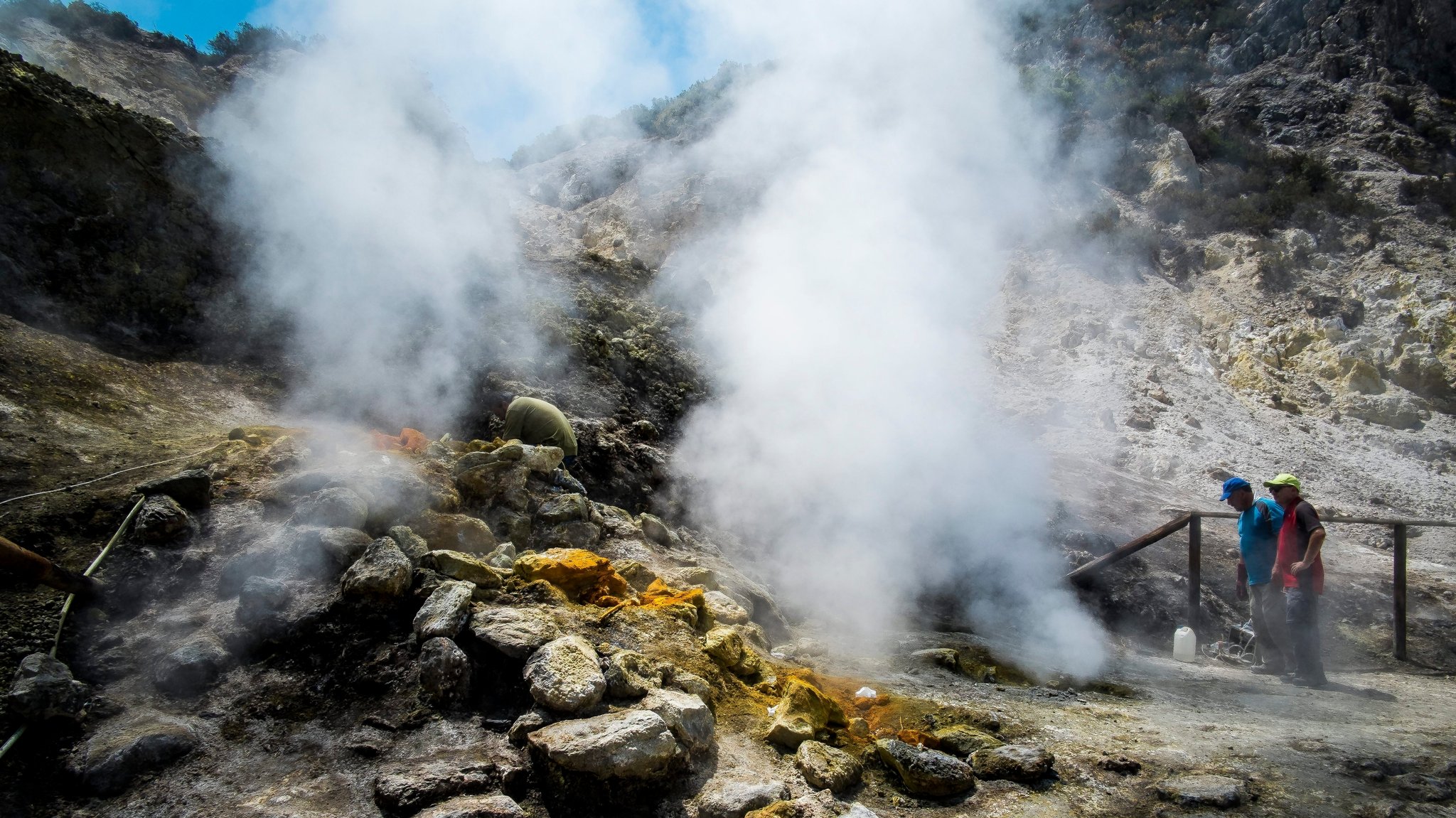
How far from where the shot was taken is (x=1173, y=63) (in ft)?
56.6

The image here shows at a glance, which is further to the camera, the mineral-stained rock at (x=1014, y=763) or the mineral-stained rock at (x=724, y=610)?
the mineral-stained rock at (x=724, y=610)

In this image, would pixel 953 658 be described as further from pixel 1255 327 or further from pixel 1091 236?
pixel 1091 236

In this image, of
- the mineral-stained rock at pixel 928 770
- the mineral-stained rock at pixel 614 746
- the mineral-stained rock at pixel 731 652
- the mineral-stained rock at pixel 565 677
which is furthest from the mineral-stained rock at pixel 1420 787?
the mineral-stained rock at pixel 565 677

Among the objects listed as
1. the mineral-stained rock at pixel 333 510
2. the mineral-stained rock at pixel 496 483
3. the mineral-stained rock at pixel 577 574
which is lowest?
the mineral-stained rock at pixel 577 574

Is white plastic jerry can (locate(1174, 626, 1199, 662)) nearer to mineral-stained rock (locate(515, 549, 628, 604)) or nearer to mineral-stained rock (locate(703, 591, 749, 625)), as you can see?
mineral-stained rock (locate(703, 591, 749, 625))

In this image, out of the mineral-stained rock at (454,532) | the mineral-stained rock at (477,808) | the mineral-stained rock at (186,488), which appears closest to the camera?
the mineral-stained rock at (477,808)

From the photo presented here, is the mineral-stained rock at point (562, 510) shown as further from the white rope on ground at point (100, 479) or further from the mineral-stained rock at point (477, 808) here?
the mineral-stained rock at point (477, 808)

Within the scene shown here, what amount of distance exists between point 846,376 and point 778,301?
1.64m

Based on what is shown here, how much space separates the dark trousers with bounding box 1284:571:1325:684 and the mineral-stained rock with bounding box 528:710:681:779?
357cm

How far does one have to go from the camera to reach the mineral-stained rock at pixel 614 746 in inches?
80.7

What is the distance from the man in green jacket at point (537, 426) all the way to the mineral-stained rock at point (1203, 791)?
3920 mm

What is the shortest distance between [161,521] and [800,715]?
2.70 meters

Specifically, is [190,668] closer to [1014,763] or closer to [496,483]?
[496,483]

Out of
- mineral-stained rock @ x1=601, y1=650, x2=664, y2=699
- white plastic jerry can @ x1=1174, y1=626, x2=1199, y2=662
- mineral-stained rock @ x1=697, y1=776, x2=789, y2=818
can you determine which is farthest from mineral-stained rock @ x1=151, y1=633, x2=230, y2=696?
white plastic jerry can @ x1=1174, y1=626, x2=1199, y2=662
